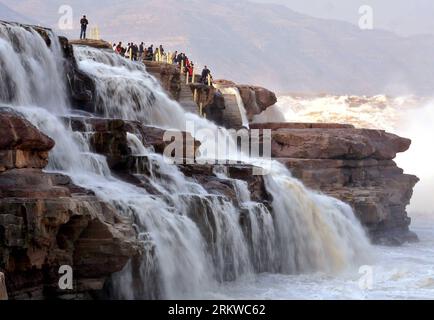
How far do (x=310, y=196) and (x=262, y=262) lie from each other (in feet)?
12.9

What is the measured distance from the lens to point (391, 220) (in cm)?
3144

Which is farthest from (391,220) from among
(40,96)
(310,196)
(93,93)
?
(40,96)

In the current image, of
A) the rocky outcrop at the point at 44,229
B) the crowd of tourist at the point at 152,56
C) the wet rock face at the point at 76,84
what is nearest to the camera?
the rocky outcrop at the point at 44,229

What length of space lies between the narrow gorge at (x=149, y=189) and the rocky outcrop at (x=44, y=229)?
2cm

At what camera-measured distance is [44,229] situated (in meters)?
14.4

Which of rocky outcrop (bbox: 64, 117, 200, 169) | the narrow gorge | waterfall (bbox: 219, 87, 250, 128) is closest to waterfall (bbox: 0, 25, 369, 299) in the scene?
the narrow gorge

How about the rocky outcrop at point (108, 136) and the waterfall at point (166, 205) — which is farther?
the rocky outcrop at point (108, 136)

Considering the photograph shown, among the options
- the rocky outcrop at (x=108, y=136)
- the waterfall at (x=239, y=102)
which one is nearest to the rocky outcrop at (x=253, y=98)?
the waterfall at (x=239, y=102)

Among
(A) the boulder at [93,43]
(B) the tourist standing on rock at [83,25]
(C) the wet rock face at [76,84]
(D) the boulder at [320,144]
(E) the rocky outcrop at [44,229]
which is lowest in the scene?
(E) the rocky outcrop at [44,229]

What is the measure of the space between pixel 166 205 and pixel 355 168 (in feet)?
44.3

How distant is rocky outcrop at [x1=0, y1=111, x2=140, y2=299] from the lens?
14.2m

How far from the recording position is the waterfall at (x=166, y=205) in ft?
55.8

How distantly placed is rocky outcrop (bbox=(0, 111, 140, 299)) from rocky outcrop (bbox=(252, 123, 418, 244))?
13766 millimetres

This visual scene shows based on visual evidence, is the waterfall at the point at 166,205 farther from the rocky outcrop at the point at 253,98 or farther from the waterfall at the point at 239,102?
the rocky outcrop at the point at 253,98
